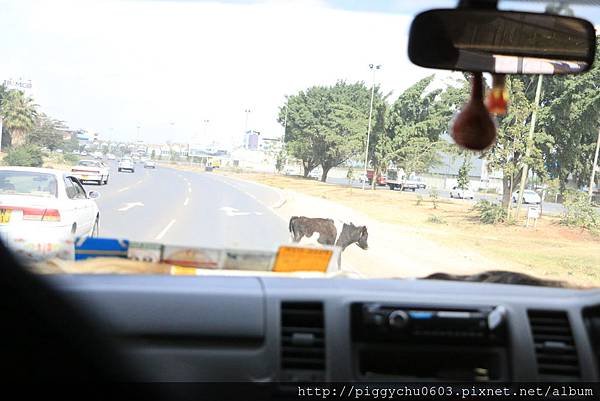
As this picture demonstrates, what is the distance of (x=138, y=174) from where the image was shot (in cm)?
2862

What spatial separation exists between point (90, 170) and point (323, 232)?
9.08 meters

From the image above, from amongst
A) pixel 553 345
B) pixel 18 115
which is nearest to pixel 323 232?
pixel 18 115

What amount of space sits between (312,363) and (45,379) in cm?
115

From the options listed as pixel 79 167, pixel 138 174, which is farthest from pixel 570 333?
pixel 138 174

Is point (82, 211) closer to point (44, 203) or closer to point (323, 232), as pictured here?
point (44, 203)

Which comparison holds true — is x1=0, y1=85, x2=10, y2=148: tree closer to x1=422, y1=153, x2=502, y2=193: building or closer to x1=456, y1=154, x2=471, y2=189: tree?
x1=456, y1=154, x2=471, y2=189: tree

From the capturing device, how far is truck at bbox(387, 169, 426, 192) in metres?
22.4

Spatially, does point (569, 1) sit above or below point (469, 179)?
above

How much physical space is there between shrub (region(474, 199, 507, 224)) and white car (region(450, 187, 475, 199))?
0.92m

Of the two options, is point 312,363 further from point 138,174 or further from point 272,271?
point 138,174

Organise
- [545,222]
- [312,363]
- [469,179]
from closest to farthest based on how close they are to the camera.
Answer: [312,363]
[545,222]
[469,179]

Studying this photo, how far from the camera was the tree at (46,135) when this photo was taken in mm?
12758

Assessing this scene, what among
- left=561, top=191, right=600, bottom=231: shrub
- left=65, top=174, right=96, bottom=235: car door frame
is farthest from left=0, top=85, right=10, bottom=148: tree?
left=561, top=191, right=600, bottom=231: shrub

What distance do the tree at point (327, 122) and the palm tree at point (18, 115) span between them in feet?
22.9
